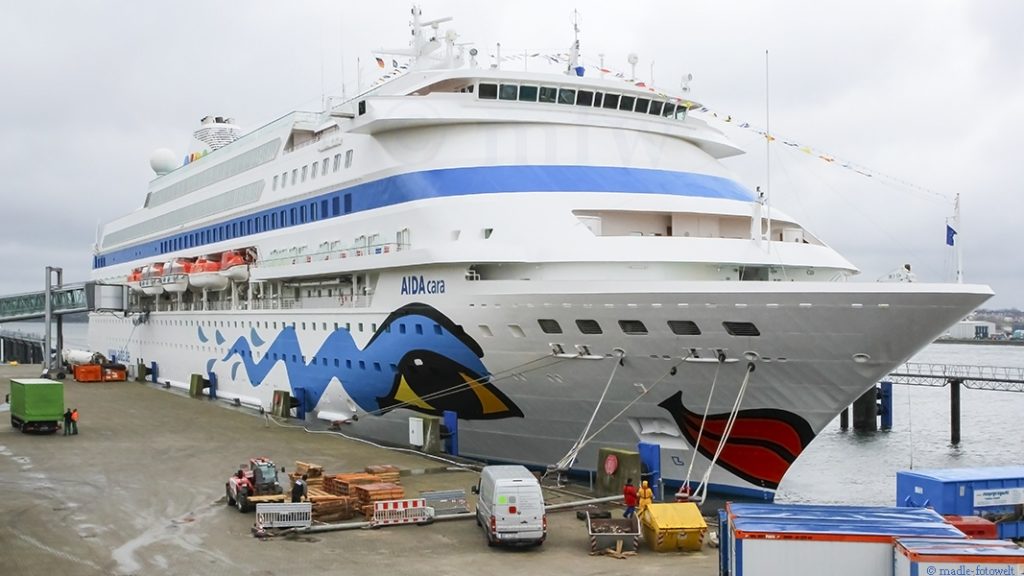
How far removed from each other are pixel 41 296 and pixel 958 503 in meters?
47.8

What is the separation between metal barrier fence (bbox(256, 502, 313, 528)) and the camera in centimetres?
1416

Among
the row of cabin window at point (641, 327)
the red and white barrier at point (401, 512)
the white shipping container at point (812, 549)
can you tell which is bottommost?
→ the red and white barrier at point (401, 512)

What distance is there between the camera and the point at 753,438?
16359 millimetres

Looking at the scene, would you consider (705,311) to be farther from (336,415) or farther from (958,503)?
(336,415)

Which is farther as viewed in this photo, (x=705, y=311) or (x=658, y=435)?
(x=658, y=435)

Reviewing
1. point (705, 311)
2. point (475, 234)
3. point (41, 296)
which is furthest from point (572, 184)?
point (41, 296)

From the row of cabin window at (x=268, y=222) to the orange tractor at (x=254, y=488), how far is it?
28.2 feet

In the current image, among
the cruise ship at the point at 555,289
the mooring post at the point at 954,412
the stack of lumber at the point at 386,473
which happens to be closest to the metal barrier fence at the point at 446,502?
the stack of lumber at the point at 386,473

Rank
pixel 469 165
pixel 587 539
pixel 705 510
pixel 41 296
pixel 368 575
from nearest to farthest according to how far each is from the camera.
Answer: pixel 368 575 < pixel 587 539 < pixel 705 510 < pixel 469 165 < pixel 41 296

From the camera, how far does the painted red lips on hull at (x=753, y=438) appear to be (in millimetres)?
16031

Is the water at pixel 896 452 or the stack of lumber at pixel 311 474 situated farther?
the water at pixel 896 452

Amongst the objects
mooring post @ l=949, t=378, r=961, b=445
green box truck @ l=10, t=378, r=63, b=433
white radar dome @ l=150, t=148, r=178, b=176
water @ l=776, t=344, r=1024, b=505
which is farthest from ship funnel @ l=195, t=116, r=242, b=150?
mooring post @ l=949, t=378, r=961, b=445

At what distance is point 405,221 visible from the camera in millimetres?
20531

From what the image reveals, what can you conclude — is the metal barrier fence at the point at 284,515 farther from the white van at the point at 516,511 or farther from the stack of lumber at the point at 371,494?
the white van at the point at 516,511
